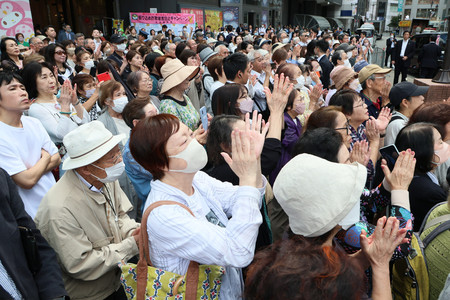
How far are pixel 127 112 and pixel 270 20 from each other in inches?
1489

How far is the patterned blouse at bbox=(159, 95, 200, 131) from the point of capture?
12.5 feet

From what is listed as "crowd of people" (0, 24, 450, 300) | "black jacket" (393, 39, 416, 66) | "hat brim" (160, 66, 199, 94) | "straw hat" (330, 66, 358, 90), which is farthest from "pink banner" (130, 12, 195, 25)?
"crowd of people" (0, 24, 450, 300)

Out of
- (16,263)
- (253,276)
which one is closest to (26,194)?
(16,263)

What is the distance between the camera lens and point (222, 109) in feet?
11.2

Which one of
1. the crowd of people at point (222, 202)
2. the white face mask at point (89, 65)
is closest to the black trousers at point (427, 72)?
the crowd of people at point (222, 202)

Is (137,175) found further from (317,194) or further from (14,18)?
(14,18)

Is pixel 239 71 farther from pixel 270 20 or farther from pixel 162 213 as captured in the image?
pixel 270 20

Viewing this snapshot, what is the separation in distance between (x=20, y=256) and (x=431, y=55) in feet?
41.5

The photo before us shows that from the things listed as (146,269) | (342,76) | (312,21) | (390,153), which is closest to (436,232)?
(390,153)

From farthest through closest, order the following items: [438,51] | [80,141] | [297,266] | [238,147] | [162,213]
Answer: [438,51], [80,141], [238,147], [162,213], [297,266]

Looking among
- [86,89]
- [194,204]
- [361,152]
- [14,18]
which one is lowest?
[361,152]

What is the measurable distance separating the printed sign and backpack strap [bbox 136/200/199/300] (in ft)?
35.7

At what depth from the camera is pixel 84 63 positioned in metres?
6.64

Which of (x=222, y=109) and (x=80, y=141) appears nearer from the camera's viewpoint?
(x=80, y=141)
